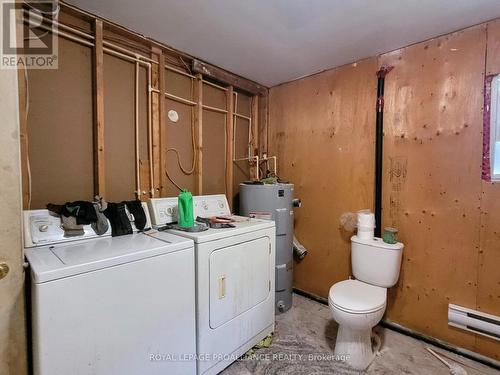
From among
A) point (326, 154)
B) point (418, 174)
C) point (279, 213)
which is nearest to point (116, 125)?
point (279, 213)

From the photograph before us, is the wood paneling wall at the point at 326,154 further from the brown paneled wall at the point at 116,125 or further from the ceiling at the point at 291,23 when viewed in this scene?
the brown paneled wall at the point at 116,125

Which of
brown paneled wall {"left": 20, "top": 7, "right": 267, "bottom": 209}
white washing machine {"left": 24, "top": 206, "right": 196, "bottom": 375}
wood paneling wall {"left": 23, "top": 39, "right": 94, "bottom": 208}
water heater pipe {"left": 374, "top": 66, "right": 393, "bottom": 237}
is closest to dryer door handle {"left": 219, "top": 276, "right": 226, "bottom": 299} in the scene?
white washing machine {"left": 24, "top": 206, "right": 196, "bottom": 375}

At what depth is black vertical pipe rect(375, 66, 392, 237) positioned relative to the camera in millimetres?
2146

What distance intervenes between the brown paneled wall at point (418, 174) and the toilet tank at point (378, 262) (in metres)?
0.20

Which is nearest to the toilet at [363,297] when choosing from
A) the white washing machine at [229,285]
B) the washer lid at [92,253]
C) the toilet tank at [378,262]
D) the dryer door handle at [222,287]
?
the toilet tank at [378,262]

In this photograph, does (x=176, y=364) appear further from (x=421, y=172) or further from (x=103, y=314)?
(x=421, y=172)

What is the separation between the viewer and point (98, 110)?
5.61 ft

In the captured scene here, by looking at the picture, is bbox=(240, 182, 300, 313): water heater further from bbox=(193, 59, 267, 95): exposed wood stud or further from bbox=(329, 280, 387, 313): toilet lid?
bbox=(193, 59, 267, 95): exposed wood stud

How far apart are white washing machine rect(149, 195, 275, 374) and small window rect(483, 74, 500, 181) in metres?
1.53

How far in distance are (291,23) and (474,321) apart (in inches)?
93.7

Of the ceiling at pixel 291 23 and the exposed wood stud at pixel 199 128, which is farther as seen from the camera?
the exposed wood stud at pixel 199 128

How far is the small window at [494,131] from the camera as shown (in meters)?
1.67

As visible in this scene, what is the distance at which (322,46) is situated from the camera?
2.04 metres

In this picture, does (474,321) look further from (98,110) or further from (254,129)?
(98,110)
